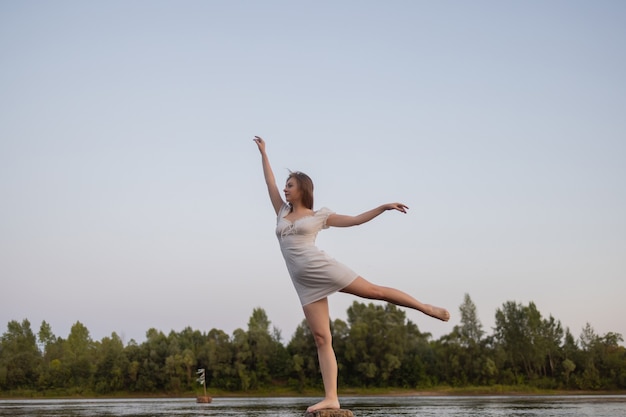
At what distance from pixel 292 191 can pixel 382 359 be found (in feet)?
220

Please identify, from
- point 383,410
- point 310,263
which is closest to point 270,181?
point 310,263

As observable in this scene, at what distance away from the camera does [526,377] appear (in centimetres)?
7338

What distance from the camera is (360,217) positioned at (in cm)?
751

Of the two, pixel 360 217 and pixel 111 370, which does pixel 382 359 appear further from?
pixel 360 217

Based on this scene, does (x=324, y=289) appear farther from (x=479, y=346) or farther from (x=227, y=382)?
(x=227, y=382)

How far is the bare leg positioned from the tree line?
65.2 m

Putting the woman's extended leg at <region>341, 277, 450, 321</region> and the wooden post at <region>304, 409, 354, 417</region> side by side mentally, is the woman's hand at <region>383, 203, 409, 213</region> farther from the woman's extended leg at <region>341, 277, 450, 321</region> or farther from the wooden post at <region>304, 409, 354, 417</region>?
the wooden post at <region>304, 409, 354, 417</region>

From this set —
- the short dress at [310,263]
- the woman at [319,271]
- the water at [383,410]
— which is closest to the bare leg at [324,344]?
the woman at [319,271]

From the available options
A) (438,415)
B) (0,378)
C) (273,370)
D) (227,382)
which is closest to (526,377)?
(273,370)

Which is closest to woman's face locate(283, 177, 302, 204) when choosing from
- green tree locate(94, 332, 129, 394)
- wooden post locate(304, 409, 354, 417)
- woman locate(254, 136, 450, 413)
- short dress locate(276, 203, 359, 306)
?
woman locate(254, 136, 450, 413)

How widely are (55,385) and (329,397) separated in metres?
84.0

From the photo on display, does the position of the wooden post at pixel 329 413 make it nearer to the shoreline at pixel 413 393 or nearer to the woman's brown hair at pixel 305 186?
the woman's brown hair at pixel 305 186

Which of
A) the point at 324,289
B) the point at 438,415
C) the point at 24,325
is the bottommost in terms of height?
the point at 438,415

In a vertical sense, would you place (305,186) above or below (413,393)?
above
